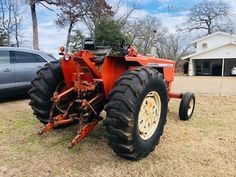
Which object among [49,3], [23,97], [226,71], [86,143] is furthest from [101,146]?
[226,71]

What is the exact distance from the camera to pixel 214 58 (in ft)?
103

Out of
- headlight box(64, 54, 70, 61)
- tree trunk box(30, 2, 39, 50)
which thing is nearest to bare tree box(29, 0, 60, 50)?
tree trunk box(30, 2, 39, 50)

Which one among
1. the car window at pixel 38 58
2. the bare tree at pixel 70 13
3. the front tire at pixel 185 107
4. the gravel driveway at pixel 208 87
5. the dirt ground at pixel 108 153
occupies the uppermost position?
the bare tree at pixel 70 13

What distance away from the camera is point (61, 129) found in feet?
18.0

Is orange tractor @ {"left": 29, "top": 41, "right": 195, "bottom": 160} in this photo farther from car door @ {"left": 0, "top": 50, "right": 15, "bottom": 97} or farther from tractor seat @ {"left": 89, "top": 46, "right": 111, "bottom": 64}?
car door @ {"left": 0, "top": 50, "right": 15, "bottom": 97}

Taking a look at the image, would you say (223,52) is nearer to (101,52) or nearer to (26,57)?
(26,57)

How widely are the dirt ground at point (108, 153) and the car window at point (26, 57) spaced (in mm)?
2854

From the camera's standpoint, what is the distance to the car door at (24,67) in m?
8.64

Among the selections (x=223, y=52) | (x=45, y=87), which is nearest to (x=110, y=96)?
(x=45, y=87)

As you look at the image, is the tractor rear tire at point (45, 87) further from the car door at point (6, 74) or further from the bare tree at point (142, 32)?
the bare tree at point (142, 32)

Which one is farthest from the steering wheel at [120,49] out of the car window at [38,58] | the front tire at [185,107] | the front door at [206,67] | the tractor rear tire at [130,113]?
the front door at [206,67]

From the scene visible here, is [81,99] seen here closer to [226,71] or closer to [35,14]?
[35,14]

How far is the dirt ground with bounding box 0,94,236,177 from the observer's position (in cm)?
393

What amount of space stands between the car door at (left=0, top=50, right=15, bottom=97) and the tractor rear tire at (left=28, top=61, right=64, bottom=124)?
3600 millimetres
